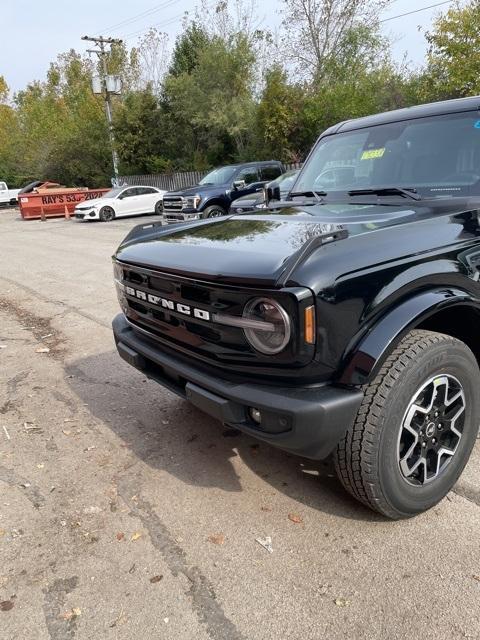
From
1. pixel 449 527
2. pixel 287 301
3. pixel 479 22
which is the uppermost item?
pixel 479 22

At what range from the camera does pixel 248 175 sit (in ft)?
49.7

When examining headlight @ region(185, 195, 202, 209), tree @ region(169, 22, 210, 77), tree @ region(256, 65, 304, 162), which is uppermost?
tree @ region(169, 22, 210, 77)

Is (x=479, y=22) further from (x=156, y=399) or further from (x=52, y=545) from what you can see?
(x=52, y=545)

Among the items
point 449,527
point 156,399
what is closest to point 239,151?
point 156,399

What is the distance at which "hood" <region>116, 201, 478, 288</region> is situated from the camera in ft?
7.09

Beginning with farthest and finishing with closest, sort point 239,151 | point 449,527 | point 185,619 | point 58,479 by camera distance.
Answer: point 239,151, point 58,479, point 449,527, point 185,619

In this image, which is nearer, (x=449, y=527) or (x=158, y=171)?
(x=449, y=527)

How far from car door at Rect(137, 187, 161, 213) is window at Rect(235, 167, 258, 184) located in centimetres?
819

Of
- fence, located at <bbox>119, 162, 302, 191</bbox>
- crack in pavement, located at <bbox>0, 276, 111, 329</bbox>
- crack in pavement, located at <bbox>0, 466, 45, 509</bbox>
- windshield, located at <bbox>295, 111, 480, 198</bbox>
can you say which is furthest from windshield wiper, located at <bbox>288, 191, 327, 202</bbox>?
fence, located at <bbox>119, 162, 302, 191</bbox>

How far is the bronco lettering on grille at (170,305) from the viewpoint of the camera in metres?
2.47

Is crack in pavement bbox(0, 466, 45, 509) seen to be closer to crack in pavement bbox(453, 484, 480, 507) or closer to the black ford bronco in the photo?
the black ford bronco

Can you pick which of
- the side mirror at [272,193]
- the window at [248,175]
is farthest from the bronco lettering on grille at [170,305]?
the window at [248,175]

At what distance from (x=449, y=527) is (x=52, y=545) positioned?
1953mm

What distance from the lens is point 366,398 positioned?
7.32ft
